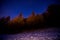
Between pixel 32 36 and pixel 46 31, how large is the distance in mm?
250

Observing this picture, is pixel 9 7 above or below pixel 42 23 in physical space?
above

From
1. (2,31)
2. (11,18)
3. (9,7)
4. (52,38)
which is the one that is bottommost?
(52,38)

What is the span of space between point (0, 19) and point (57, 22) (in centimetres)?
98

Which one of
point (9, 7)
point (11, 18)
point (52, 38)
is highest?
point (9, 7)

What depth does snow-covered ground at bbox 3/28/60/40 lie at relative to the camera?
2484mm

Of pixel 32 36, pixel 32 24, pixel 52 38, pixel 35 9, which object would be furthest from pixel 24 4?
pixel 52 38

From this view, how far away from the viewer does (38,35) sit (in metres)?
2.52

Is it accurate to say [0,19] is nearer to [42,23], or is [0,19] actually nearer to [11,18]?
[11,18]

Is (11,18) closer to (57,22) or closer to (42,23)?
(42,23)

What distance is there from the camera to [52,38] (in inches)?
97.1

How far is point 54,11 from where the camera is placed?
8.29 ft

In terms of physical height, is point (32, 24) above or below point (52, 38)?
above

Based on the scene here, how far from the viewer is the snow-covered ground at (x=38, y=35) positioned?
2.48 metres

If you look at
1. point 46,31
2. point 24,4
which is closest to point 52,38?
point 46,31
